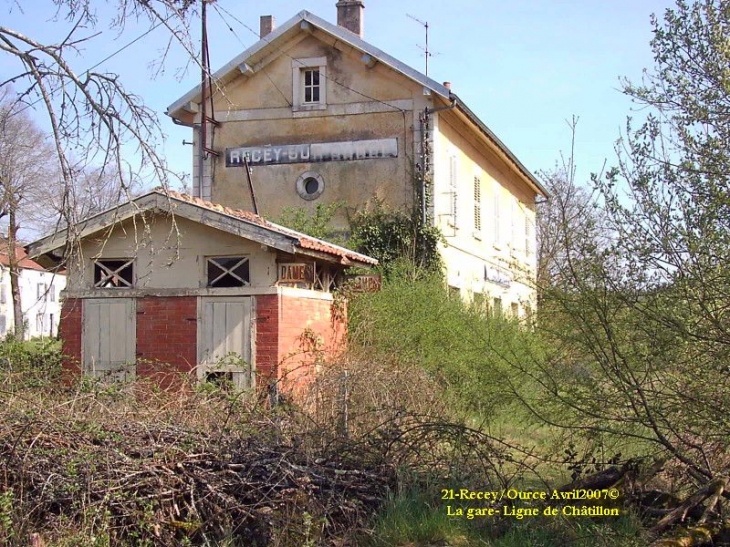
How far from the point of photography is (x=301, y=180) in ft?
61.4

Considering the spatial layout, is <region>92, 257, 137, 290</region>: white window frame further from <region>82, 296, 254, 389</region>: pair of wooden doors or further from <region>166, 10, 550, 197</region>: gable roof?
<region>166, 10, 550, 197</region>: gable roof

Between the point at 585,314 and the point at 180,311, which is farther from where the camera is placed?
the point at 180,311

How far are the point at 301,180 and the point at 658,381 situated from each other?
13.3 meters

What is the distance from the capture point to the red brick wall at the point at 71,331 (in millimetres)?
13461

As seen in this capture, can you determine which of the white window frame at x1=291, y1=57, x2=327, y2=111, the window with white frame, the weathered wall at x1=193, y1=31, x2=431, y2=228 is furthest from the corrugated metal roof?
the window with white frame

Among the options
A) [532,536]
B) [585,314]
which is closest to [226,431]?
[532,536]

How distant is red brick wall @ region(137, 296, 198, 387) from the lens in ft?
42.8

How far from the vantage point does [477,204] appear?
2130cm

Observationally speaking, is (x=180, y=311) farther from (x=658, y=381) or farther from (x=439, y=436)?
(x=658, y=381)

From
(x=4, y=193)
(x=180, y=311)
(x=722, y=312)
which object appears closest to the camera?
(x=722, y=312)

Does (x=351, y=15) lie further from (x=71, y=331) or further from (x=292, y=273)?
(x=71, y=331)

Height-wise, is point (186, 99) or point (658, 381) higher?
point (186, 99)

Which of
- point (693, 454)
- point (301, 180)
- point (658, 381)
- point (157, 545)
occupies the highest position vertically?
point (301, 180)

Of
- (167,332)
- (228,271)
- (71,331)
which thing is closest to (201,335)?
(167,332)
